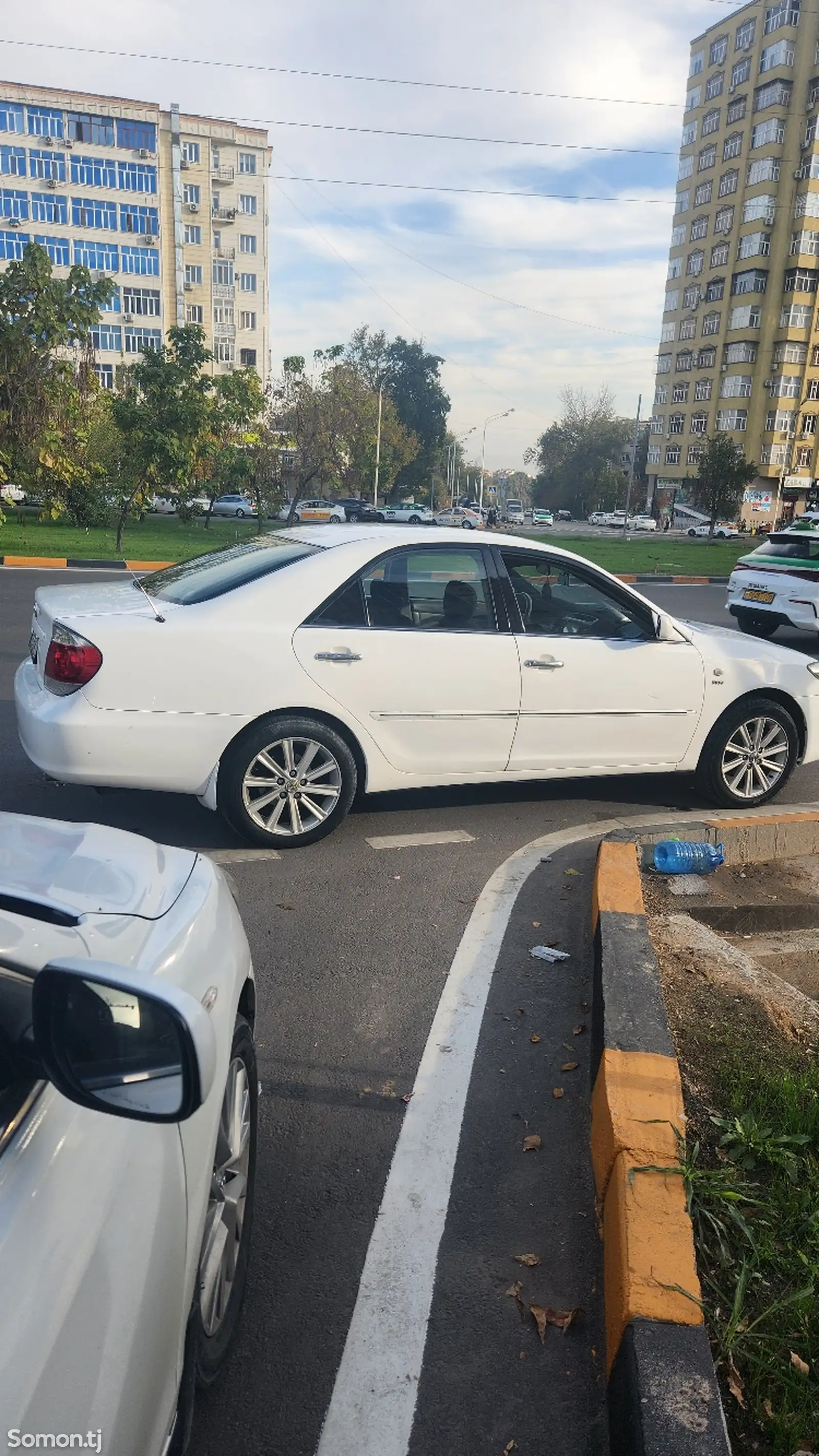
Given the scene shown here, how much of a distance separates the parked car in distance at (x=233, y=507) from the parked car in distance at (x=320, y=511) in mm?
3030

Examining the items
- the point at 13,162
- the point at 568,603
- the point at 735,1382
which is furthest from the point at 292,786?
the point at 13,162

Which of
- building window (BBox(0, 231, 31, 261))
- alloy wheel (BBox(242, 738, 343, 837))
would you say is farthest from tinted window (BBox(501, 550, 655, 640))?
building window (BBox(0, 231, 31, 261))

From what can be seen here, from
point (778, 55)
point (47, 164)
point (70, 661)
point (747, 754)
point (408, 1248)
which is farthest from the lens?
point (778, 55)

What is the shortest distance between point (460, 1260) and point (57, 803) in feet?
12.3

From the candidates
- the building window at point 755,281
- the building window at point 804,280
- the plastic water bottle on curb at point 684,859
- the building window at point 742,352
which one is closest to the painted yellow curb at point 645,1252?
the plastic water bottle on curb at point 684,859

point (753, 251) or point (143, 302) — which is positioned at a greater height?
point (753, 251)

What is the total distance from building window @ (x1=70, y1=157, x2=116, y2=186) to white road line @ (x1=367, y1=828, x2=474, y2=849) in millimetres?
68818

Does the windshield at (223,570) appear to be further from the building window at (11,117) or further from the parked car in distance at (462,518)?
the building window at (11,117)

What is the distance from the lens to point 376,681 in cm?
496

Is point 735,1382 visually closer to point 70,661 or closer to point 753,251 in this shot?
point 70,661

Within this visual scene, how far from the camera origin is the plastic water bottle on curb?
4840mm

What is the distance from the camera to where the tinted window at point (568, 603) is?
5.37 meters

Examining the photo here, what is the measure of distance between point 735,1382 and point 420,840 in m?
3.42

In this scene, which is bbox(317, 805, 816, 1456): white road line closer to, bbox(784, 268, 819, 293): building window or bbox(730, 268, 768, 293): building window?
bbox(784, 268, 819, 293): building window
